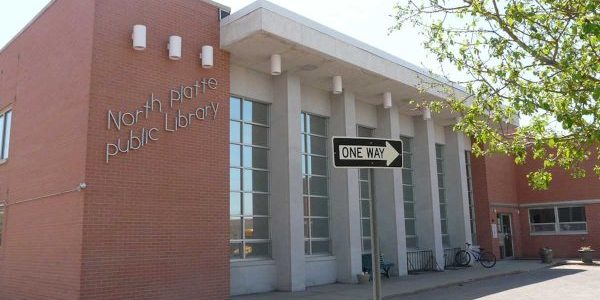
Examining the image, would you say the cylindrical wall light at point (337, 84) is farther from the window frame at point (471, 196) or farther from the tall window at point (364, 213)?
the window frame at point (471, 196)

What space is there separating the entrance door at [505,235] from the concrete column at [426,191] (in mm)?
6480

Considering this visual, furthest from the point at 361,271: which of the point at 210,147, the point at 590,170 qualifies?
the point at 590,170

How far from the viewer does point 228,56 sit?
14.5m

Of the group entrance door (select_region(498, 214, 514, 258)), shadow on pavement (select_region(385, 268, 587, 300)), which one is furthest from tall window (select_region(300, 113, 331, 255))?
entrance door (select_region(498, 214, 514, 258))

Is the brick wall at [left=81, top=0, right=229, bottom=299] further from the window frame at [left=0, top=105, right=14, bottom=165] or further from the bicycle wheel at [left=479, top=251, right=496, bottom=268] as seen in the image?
the bicycle wheel at [left=479, top=251, right=496, bottom=268]

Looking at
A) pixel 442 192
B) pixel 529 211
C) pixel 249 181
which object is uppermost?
pixel 442 192

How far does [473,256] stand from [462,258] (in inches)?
30.1

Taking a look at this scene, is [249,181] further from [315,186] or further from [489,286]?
[489,286]

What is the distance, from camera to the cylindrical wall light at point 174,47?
508 inches

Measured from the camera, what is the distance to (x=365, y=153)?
5.76 meters

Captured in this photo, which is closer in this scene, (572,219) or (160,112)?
(160,112)

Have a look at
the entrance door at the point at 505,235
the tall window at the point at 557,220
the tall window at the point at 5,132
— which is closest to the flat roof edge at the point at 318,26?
the tall window at the point at 5,132

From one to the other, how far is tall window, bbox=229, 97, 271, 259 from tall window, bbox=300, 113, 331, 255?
5.55 ft

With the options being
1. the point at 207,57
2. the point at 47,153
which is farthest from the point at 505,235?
the point at 47,153
